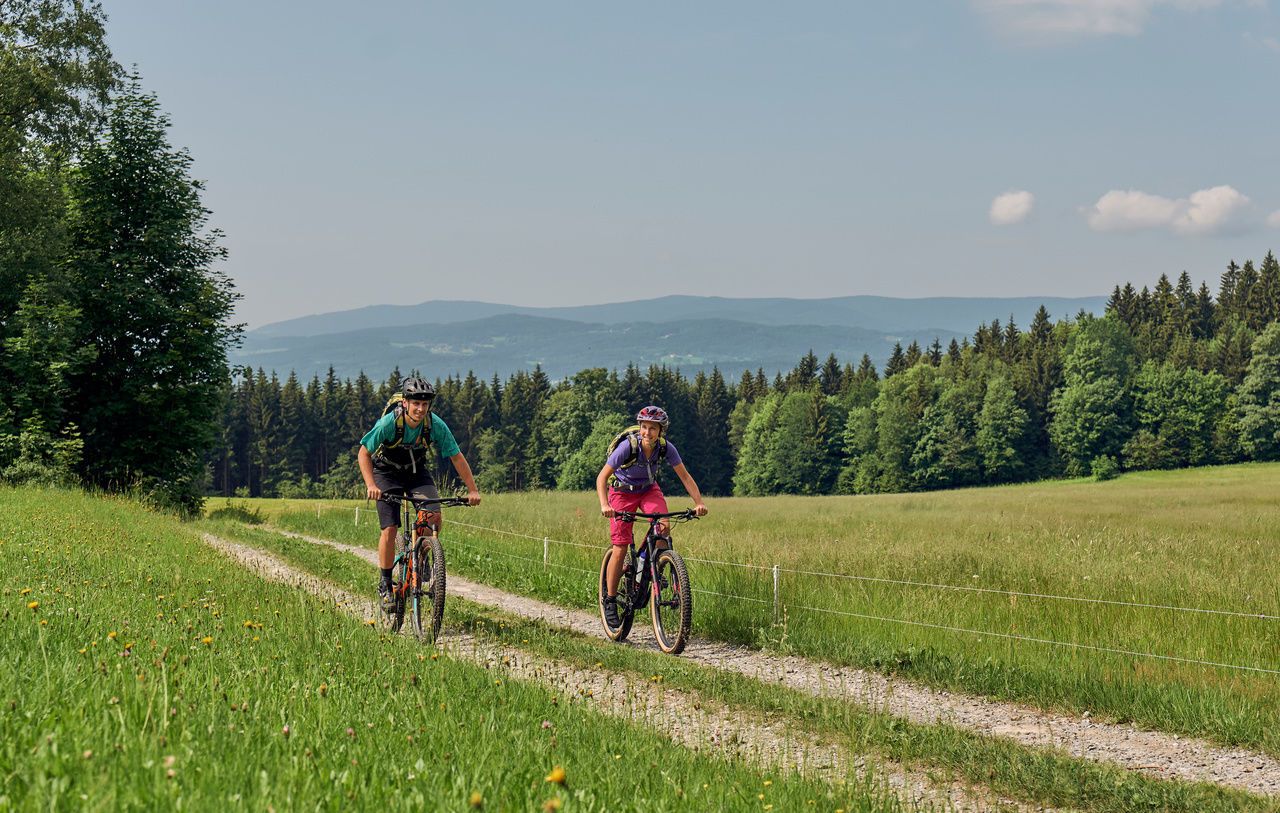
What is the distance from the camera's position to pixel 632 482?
9.27 meters

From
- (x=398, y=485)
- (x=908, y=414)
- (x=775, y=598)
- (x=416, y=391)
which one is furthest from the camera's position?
(x=908, y=414)

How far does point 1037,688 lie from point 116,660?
619 cm

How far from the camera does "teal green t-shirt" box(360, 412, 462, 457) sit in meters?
8.49

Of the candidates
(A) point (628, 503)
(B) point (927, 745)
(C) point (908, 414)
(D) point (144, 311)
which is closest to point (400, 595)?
(A) point (628, 503)

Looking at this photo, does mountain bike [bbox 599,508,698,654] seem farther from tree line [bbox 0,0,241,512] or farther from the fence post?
tree line [bbox 0,0,241,512]

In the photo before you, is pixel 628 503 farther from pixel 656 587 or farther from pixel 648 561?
pixel 656 587

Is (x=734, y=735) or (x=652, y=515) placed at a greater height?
(x=652, y=515)

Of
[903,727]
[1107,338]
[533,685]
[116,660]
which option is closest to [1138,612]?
[903,727]

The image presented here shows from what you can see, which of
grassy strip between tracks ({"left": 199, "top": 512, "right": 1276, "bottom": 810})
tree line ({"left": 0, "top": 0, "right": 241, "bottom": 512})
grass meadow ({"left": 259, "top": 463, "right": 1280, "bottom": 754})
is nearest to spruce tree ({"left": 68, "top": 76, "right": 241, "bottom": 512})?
tree line ({"left": 0, "top": 0, "right": 241, "bottom": 512})

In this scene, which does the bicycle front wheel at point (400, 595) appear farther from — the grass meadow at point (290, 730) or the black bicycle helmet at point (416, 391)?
the grass meadow at point (290, 730)

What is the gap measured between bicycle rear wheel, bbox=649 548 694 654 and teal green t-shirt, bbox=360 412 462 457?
235 cm

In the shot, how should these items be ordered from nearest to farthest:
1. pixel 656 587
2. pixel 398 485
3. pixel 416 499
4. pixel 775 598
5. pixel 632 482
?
pixel 416 499, pixel 398 485, pixel 656 587, pixel 632 482, pixel 775 598

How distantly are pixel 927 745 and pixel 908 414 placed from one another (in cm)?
9356

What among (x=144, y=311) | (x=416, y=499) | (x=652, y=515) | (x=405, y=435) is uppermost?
(x=144, y=311)
